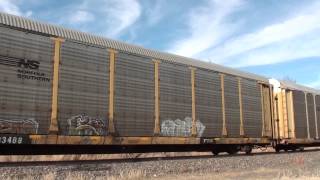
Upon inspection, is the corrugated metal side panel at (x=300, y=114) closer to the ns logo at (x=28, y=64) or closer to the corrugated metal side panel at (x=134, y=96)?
the corrugated metal side panel at (x=134, y=96)

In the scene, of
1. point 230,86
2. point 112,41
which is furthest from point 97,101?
point 230,86

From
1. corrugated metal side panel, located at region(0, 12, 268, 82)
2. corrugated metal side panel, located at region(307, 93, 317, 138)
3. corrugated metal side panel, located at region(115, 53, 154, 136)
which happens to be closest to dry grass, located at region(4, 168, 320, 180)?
corrugated metal side panel, located at region(115, 53, 154, 136)

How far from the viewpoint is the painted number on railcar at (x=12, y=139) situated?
39.2ft

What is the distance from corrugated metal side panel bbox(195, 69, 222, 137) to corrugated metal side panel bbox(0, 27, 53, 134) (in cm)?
796

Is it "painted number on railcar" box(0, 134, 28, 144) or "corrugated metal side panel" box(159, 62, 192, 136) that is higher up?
"corrugated metal side panel" box(159, 62, 192, 136)

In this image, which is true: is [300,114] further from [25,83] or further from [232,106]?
[25,83]

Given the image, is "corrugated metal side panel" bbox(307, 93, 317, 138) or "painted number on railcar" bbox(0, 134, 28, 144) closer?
"painted number on railcar" bbox(0, 134, 28, 144)

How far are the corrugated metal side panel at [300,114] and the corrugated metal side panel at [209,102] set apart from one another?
300 inches

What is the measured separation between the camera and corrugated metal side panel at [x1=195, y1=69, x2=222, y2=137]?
19328 mm

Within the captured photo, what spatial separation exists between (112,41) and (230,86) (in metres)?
7.79

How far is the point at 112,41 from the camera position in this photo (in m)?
16.4

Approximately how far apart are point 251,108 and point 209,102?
4.01 meters

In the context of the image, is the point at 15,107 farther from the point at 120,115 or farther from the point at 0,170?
the point at 120,115

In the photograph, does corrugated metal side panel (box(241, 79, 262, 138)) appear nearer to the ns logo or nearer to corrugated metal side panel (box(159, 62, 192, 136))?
corrugated metal side panel (box(159, 62, 192, 136))
